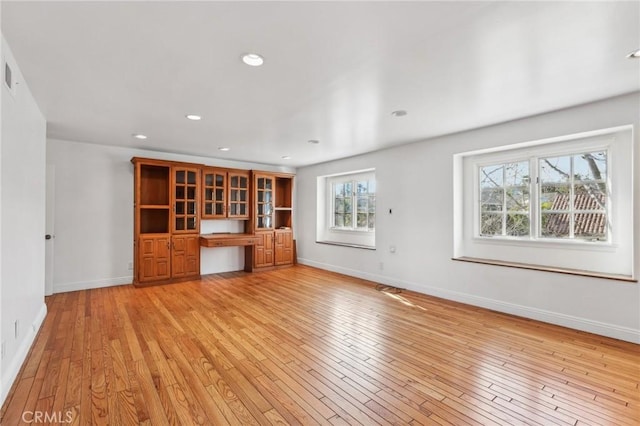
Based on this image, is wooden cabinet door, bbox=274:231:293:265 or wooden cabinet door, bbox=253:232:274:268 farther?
wooden cabinet door, bbox=274:231:293:265

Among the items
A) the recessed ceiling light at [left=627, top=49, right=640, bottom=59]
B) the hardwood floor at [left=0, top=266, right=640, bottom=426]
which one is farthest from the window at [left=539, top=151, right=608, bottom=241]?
the recessed ceiling light at [left=627, top=49, right=640, bottom=59]

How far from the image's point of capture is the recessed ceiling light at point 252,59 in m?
2.12

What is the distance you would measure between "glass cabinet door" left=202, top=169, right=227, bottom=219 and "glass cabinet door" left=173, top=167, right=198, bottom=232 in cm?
20

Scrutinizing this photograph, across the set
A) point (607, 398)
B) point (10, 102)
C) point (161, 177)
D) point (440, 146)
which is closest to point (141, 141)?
point (161, 177)

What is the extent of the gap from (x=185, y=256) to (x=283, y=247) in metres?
2.07

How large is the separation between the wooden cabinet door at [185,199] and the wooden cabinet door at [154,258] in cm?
32

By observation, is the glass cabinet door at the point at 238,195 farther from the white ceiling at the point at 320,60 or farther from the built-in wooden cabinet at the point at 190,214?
the white ceiling at the point at 320,60

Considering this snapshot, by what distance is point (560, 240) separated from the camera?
347cm

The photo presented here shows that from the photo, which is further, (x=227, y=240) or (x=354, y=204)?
(x=354, y=204)

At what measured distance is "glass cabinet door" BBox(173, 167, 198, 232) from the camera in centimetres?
531

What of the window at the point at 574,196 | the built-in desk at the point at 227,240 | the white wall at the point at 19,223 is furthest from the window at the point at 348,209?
the white wall at the point at 19,223

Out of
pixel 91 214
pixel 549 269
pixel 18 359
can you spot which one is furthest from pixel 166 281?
pixel 549 269

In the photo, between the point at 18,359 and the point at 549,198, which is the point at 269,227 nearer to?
the point at 18,359

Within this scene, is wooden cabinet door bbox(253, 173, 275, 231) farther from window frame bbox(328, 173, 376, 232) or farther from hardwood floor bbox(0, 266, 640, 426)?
hardwood floor bbox(0, 266, 640, 426)
